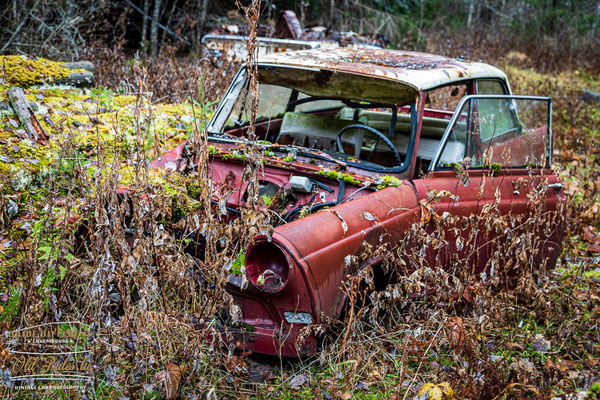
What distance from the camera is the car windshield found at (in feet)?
12.7

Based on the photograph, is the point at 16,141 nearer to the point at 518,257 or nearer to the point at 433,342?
the point at 433,342

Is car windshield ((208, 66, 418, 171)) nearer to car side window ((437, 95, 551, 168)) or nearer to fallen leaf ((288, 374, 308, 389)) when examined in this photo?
car side window ((437, 95, 551, 168))

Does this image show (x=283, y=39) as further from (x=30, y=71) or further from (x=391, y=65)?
(x=391, y=65)

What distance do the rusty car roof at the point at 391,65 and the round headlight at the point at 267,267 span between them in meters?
1.71

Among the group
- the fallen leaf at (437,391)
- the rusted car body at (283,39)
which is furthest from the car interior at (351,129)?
the rusted car body at (283,39)

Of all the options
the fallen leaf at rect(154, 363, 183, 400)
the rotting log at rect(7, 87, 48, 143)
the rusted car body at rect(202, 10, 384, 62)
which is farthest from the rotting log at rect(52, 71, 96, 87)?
the fallen leaf at rect(154, 363, 183, 400)

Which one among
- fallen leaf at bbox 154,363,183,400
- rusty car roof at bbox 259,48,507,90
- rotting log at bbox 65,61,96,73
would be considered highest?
rusty car roof at bbox 259,48,507,90

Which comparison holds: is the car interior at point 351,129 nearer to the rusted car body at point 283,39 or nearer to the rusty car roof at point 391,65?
the rusty car roof at point 391,65

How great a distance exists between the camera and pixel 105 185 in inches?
106

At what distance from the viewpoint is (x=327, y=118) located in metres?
4.44

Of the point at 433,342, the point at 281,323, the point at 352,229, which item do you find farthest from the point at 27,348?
the point at 433,342

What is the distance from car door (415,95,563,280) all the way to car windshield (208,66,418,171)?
39 centimetres

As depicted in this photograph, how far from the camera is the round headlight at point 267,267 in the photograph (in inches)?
101

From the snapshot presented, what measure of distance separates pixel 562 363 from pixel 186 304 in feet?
7.06
